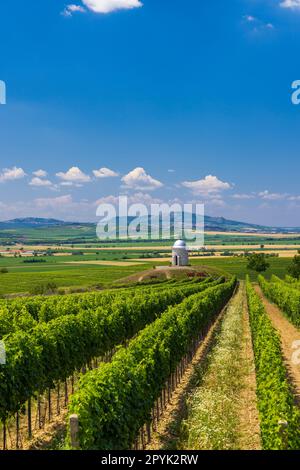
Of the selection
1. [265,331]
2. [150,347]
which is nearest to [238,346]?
[265,331]

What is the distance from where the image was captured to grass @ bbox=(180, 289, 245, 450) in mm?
15906

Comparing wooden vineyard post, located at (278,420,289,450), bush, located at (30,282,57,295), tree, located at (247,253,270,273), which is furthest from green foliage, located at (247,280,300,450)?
tree, located at (247,253,270,273)

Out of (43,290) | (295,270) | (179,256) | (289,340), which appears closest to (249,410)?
(289,340)

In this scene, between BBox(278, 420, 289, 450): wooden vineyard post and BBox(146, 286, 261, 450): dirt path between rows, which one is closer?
BBox(278, 420, 289, 450): wooden vineyard post

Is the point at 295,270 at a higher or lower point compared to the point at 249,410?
lower

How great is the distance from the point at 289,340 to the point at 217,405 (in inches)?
829

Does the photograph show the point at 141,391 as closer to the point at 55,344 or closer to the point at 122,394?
the point at 122,394

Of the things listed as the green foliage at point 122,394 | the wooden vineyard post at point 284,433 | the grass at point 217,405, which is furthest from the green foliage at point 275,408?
the green foliage at point 122,394

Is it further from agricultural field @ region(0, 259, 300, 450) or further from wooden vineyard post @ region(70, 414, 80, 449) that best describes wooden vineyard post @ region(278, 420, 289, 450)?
wooden vineyard post @ region(70, 414, 80, 449)

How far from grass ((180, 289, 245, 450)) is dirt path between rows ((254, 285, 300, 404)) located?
9.56 ft

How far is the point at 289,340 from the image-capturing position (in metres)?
38.5
